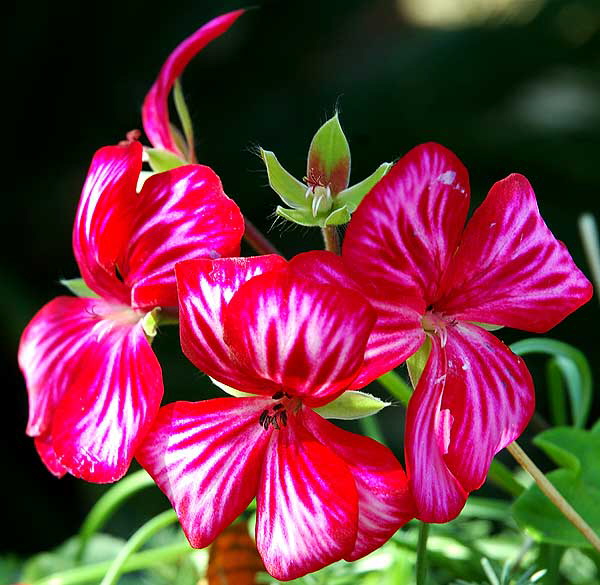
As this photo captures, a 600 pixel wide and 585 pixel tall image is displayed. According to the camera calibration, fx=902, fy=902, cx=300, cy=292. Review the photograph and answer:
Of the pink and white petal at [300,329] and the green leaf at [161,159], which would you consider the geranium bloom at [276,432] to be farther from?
the green leaf at [161,159]

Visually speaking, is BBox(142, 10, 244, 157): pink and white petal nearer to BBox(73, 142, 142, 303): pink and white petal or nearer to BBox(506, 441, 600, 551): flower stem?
BBox(73, 142, 142, 303): pink and white petal

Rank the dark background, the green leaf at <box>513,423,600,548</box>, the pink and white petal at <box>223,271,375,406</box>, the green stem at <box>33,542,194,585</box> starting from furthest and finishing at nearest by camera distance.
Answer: the dark background, the green stem at <box>33,542,194,585</box>, the green leaf at <box>513,423,600,548</box>, the pink and white petal at <box>223,271,375,406</box>

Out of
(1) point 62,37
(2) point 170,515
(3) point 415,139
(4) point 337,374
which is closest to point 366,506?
(4) point 337,374

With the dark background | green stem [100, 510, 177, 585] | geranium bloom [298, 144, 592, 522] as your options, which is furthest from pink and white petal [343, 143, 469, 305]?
A: the dark background

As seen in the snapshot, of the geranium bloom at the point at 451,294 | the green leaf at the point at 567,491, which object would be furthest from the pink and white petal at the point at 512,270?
the green leaf at the point at 567,491

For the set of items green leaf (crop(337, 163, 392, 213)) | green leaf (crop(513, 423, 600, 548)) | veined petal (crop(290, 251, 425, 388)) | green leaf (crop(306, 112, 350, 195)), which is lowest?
green leaf (crop(513, 423, 600, 548))

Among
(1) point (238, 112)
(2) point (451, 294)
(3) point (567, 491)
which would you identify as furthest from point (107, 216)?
Answer: (1) point (238, 112)

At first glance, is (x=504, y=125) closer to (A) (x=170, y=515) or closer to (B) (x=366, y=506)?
(A) (x=170, y=515)
